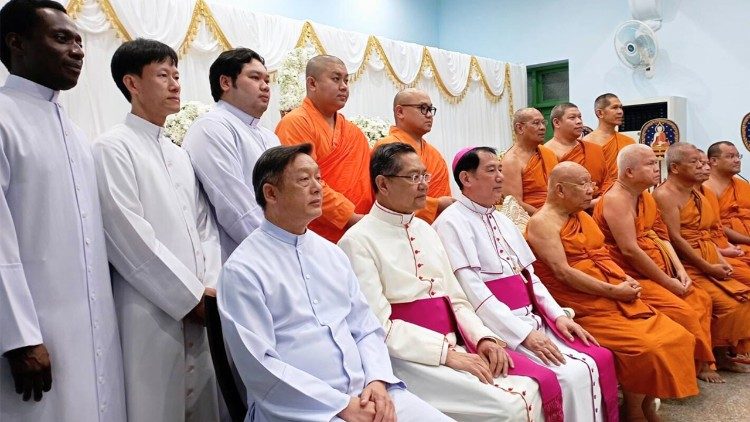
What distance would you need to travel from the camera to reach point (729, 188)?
6324mm

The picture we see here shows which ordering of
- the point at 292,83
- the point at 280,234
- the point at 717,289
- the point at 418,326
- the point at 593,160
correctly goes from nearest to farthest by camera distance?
the point at 280,234 → the point at 418,326 → the point at 717,289 → the point at 593,160 → the point at 292,83

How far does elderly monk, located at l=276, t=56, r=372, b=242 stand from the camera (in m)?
3.75

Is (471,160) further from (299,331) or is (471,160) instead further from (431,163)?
(299,331)

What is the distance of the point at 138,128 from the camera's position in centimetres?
270

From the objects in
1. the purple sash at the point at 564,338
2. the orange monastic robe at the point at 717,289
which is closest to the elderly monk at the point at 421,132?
the purple sash at the point at 564,338

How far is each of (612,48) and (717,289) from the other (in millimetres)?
6409

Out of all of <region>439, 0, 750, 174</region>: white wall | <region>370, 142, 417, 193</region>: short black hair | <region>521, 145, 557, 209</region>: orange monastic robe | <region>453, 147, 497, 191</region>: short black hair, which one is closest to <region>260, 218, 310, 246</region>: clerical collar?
<region>370, 142, 417, 193</region>: short black hair

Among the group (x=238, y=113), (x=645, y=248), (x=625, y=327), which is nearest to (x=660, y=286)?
(x=645, y=248)

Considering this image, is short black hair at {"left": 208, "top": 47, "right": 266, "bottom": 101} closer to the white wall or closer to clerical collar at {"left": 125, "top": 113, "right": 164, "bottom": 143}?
clerical collar at {"left": 125, "top": 113, "right": 164, "bottom": 143}

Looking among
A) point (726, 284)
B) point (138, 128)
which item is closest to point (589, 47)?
point (726, 284)

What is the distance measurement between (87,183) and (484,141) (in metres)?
9.76

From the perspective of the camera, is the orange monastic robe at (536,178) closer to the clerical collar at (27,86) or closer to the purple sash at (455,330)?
the purple sash at (455,330)

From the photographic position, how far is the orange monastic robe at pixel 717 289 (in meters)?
5.05

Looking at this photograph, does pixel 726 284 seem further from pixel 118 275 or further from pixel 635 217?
pixel 118 275
